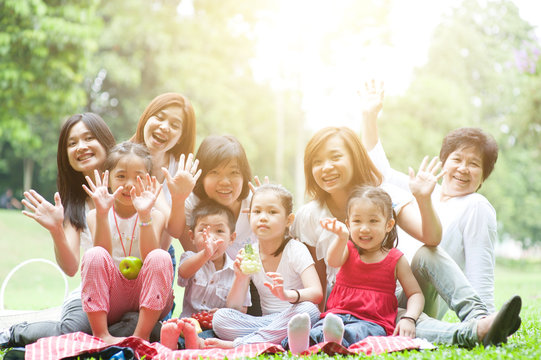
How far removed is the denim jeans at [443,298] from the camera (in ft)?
9.66

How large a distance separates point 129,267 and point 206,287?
61cm

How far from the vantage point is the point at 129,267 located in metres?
3.20

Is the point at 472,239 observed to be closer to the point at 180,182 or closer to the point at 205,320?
the point at 205,320

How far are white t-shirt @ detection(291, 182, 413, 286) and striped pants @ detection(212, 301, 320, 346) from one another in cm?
47

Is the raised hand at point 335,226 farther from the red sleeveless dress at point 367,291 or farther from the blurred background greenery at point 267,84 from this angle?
the blurred background greenery at point 267,84

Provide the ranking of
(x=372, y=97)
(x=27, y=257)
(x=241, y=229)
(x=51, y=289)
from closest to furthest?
(x=241, y=229) → (x=372, y=97) → (x=51, y=289) → (x=27, y=257)

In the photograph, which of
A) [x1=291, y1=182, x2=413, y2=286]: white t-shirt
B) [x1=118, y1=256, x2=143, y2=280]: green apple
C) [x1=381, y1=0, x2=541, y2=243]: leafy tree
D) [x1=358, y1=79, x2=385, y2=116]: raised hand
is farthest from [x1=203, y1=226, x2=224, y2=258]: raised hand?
[x1=381, y1=0, x2=541, y2=243]: leafy tree

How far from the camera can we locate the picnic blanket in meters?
2.76

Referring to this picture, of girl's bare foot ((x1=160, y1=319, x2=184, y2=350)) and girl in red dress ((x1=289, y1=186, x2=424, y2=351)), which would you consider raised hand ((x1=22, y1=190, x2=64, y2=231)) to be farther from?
girl in red dress ((x1=289, y1=186, x2=424, y2=351))

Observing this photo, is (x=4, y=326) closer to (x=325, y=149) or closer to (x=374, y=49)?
(x=325, y=149)

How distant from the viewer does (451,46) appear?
81.5ft

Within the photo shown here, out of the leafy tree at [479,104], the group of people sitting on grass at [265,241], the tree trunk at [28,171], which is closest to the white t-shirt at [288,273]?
the group of people sitting on grass at [265,241]

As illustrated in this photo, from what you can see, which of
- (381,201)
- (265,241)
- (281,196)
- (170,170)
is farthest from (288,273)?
(170,170)

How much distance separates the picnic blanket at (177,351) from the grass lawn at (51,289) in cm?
9
